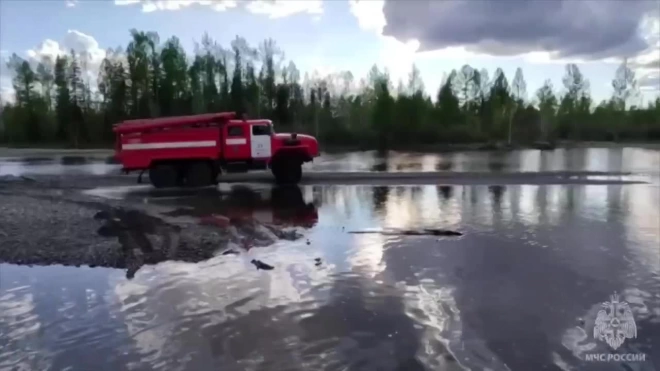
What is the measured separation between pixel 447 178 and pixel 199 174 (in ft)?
28.1

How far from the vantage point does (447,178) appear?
2064 cm

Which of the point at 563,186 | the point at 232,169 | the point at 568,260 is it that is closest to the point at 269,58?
the point at 232,169

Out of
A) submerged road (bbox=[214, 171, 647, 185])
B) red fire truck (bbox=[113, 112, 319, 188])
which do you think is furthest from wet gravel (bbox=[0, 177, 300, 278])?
submerged road (bbox=[214, 171, 647, 185])

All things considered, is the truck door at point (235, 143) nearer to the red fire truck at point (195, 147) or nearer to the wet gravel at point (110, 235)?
the red fire truck at point (195, 147)

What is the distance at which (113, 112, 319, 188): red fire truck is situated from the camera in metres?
18.9

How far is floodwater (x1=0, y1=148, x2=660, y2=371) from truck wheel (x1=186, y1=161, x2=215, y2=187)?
8.21m

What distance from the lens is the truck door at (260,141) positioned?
62.8 feet

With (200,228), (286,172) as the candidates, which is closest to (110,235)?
(200,228)

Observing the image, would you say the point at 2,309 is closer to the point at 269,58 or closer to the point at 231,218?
the point at 231,218

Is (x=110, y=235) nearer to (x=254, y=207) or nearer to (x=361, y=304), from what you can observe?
(x=254, y=207)

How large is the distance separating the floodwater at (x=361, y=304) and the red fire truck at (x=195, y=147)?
7939 mm

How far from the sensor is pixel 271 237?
10.6 metres

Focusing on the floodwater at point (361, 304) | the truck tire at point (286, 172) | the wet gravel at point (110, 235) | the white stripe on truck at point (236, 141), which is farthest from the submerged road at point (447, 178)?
the floodwater at point (361, 304)

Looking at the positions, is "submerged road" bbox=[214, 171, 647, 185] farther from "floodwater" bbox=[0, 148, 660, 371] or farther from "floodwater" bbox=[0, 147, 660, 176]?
"floodwater" bbox=[0, 148, 660, 371]
